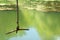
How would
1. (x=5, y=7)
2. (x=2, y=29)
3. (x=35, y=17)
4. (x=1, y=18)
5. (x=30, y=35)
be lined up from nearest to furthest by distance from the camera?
(x=30, y=35), (x=2, y=29), (x=1, y=18), (x=35, y=17), (x=5, y=7)

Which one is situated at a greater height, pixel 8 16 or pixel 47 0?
pixel 47 0

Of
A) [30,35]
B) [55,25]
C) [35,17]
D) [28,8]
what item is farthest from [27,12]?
[30,35]

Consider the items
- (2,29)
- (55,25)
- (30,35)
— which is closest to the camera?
(30,35)

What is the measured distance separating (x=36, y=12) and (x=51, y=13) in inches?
28.0

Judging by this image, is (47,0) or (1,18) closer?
(1,18)

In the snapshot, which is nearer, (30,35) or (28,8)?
(30,35)

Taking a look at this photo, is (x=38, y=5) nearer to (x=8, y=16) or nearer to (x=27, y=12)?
(x=27, y=12)

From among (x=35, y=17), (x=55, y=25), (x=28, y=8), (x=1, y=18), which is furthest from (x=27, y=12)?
(x=55, y=25)

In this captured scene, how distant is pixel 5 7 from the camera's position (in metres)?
8.03

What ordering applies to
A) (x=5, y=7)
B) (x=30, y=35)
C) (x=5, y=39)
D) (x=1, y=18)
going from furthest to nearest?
(x=5, y=7)
(x=1, y=18)
(x=30, y=35)
(x=5, y=39)

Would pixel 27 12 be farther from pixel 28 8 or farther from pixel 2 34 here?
pixel 2 34

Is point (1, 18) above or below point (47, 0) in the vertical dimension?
below

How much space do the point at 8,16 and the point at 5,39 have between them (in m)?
2.72

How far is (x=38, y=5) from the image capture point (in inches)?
325
